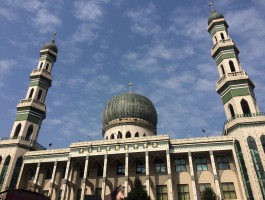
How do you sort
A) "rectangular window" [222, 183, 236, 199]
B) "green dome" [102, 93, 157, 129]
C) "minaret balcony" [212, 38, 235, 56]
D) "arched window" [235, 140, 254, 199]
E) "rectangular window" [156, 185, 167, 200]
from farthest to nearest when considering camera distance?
"green dome" [102, 93, 157, 129] < "minaret balcony" [212, 38, 235, 56] < "rectangular window" [156, 185, 167, 200] < "rectangular window" [222, 183, 236, 199] < "arched window" [235, 140, 254, 199]

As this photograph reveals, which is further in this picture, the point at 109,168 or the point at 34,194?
the point at 109,168

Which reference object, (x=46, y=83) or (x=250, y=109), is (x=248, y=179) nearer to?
(x=250, y=109)

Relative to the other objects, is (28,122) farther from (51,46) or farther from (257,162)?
(257,162)

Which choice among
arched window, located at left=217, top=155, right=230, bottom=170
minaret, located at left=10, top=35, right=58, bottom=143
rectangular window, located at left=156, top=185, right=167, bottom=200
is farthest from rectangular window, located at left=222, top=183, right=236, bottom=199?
minaret, located at left=10, top=35, right=58, bottom=143

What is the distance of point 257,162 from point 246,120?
5.60 metres

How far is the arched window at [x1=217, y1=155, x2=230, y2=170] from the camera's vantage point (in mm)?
35322

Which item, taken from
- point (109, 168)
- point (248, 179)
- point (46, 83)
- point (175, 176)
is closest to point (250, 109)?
point (248, 179)

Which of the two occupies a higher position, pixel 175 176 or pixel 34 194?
pixel 175 176

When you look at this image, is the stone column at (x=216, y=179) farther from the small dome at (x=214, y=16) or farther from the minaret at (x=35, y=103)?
the minaret at (x=35, y=103)

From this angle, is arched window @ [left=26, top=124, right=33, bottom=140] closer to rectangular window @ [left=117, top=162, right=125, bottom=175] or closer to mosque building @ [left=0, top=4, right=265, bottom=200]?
mosque building @ [left=0, top=4, right=265, bottom=200]

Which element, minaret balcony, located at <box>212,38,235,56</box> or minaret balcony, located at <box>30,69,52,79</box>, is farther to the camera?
minaret balcony, located at <box>30,69,52,79</box>

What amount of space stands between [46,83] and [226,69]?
31.3 metres

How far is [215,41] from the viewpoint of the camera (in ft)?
147

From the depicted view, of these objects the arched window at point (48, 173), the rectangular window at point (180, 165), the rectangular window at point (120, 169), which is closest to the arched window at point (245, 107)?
the rectangular window at point (180, 165)
